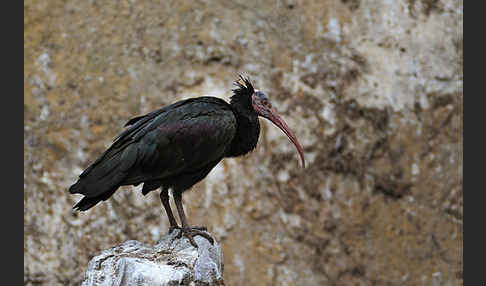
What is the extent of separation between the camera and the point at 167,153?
7191 millimetres

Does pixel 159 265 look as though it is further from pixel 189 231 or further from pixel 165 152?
pixel 165 152

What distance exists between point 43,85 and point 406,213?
661 cm

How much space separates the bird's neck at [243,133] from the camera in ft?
25.5

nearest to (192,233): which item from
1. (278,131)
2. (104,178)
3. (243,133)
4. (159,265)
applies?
(159,265)

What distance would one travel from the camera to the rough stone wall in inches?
431

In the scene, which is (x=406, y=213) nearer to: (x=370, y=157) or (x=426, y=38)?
(x=370, y=157)

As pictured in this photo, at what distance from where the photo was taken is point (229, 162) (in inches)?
438

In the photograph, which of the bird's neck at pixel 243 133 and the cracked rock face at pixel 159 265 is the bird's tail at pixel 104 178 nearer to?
the cracked rock face at pixel 159 265

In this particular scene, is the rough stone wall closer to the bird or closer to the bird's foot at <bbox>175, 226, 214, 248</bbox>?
the bird's foot at <bbox>175, 226, 214, 248</bbox>

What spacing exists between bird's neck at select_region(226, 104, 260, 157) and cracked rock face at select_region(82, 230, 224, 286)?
1121 mm

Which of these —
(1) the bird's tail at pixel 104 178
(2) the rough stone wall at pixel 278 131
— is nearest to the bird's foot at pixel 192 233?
(1) the bird's tail at pixel 104 178

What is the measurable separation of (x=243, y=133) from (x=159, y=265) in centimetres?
A: 195

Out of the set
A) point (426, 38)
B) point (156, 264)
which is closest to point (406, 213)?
point (426, 38)

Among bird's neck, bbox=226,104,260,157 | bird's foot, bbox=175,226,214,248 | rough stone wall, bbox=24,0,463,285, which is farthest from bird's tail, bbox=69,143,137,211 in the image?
rough stone wall, bbox=24,0,463,285
